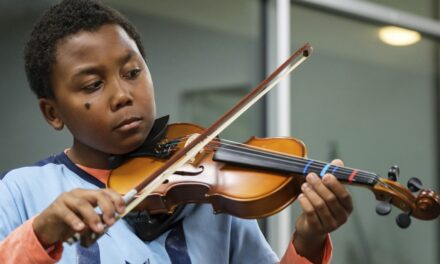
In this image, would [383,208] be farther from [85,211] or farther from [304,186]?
[85,211]

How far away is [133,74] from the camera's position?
43.2 inches

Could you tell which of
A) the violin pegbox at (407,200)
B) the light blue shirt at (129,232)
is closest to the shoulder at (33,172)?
the light blue shirt at (129,232)

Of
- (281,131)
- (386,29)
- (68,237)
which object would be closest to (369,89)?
(386,29)

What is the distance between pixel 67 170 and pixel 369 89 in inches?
69.5

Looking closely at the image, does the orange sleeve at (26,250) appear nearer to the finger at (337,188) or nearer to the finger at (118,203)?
the finger at (118,203)

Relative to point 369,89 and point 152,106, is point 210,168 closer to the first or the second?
point 152,106

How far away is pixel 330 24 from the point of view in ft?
8.47

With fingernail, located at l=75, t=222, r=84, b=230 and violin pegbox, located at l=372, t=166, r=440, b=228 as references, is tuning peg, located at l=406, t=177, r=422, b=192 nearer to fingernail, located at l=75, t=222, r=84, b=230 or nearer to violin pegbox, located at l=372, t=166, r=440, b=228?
violin pegbox, located at l=372, t=166, r=440, b=228

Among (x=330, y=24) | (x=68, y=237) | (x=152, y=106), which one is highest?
(x=330, y=24)

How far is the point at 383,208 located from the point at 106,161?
0.41 m

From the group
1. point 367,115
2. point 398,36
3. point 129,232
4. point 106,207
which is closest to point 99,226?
point 106,207

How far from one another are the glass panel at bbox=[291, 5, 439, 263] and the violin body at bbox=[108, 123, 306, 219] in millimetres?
1359

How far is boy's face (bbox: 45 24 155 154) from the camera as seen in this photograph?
1063mm

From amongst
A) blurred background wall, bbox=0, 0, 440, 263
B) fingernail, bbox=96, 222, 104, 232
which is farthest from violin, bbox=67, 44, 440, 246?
blurred background wall, bbox=0, 0, 440, 263
